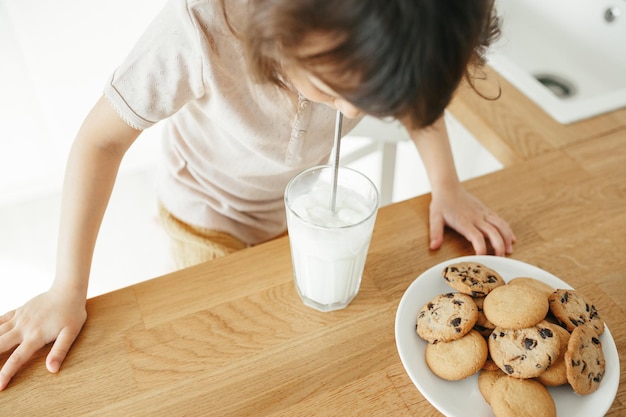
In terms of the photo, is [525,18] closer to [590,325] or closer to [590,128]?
[590,128]

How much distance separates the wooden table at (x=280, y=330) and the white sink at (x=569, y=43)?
52cm

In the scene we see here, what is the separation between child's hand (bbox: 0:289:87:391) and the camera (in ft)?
2.02

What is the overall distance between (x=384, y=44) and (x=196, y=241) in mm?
664

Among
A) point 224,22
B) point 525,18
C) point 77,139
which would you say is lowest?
point 525,18

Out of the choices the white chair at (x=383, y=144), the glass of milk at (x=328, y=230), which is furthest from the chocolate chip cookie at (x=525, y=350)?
the white chair at (x=383, y=144)

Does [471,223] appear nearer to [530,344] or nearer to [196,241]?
[530,344]

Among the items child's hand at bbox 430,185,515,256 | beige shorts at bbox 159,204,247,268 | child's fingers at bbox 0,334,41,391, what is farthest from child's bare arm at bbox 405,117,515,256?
child's fingers at bbox 0,334,41,391

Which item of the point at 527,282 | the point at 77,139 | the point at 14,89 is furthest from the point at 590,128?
the point at 14,89

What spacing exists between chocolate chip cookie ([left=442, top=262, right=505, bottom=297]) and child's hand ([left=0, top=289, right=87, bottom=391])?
0.45 metres

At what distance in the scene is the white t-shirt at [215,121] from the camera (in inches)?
25.8

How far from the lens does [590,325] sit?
0.59m

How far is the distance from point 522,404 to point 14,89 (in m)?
1.38

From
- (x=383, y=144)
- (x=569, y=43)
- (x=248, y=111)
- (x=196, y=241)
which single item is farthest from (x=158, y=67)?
(x=569, y=43)

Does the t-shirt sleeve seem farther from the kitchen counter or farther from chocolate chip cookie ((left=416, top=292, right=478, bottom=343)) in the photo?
chocolate chip cookie ((left=416, top=292, right=478, bottom=343))
